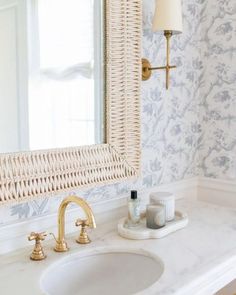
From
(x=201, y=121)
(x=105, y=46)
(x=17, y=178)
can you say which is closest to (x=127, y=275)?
(x=17, y=178)

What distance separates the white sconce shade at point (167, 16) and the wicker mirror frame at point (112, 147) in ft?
0.23

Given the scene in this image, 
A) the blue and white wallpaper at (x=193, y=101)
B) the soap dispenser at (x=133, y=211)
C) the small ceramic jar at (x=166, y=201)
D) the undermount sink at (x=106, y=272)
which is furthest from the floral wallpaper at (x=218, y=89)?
the undermount sink at (x=106, y=272)

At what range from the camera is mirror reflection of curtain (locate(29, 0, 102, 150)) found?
1.16 metres

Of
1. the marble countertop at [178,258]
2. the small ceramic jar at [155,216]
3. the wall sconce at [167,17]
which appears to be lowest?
the marble countertop at [178,258]

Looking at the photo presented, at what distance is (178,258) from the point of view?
3.63 feet

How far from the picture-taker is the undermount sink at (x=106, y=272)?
110cm

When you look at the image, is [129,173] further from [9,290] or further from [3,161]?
[9,290]

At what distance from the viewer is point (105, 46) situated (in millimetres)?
1333

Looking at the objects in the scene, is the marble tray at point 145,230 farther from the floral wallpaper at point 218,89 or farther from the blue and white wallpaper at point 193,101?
the floral wallpaper at point 218,89

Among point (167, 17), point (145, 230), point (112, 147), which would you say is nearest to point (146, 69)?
point (167, 17)

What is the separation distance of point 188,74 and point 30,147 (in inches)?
35.2

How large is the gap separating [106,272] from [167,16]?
908 millimetres

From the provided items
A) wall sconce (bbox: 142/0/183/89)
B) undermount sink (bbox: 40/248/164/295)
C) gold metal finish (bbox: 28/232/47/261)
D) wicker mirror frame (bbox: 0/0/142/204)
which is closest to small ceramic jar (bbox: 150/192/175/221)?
wicker mirror frame (bbox: 0/0/142/204)

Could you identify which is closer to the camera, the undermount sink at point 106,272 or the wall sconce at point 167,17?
the undermount sink at point 106,272
